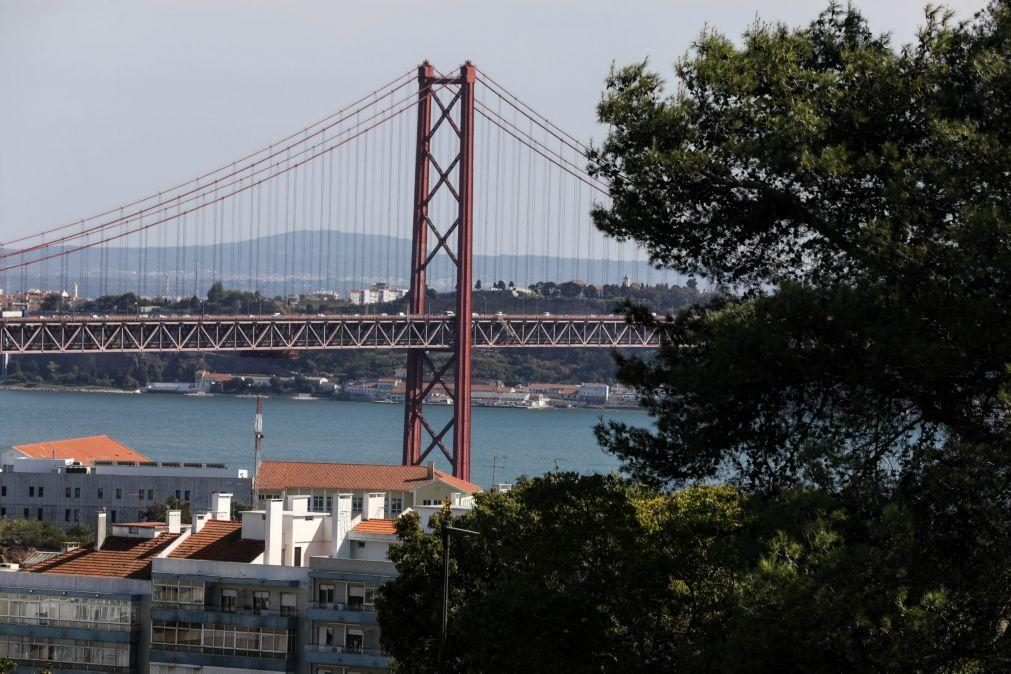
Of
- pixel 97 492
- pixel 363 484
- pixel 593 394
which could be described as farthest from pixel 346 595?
pixel 593 394

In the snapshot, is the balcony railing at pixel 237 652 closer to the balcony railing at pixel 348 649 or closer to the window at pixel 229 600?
the balcony railing at pixel 348 649

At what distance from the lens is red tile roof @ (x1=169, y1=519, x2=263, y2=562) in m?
30.4

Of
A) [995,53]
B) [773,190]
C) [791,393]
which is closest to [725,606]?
[791,393]

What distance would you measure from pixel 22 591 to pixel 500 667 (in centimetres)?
1635

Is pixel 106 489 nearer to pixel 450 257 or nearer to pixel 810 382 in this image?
pixel 450 257

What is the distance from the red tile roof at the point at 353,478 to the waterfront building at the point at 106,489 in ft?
22.8

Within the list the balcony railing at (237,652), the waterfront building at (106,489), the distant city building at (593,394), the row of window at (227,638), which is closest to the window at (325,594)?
the row of window at (227,638)

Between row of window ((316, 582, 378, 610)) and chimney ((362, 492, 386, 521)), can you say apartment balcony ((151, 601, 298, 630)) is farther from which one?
chimney ((362, 492, 386, 521))

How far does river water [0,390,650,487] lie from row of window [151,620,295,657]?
5026cm

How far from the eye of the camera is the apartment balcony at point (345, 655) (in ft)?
90.1

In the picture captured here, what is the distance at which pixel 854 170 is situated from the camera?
11836mm

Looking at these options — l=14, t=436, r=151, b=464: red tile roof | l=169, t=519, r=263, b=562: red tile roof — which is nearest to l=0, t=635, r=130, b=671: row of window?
l=169, t=519, r=263, b=562: red tile roof

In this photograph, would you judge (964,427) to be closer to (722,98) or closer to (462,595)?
(722,98)

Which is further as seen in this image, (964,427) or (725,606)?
(725,606)
